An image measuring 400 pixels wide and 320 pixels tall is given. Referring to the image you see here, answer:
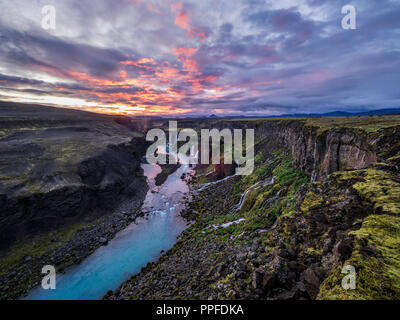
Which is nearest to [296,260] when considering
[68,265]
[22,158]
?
[68,265]

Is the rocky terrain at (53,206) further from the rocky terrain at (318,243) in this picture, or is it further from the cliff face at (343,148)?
the cliff face at (343,148)

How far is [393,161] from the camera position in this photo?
40.0 ft

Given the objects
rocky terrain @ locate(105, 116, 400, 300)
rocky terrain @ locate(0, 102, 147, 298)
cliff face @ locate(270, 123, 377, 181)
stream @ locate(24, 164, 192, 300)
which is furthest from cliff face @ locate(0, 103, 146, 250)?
cliff face @ locate(270, 123, 377, 181)

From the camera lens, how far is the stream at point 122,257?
74.1ft

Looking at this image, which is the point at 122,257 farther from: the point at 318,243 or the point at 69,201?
the point at 318,243

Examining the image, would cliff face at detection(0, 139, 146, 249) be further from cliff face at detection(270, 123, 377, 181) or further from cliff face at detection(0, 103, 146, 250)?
cliff face at detection(270, 123, 377, 181)

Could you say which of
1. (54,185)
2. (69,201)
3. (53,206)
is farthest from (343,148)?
(54,185)

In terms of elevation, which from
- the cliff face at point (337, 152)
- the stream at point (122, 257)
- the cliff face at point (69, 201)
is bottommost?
the stream at point (122, 257)

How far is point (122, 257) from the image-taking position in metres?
27.6

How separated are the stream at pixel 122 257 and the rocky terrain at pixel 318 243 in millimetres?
3030

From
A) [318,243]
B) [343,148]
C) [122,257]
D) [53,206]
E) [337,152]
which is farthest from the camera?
[53,206]

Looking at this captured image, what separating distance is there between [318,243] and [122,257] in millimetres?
28274

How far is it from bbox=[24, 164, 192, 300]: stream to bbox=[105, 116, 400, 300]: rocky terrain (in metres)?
3.03

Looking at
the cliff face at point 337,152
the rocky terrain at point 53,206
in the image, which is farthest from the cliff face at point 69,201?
the cliff face at point 337,152
